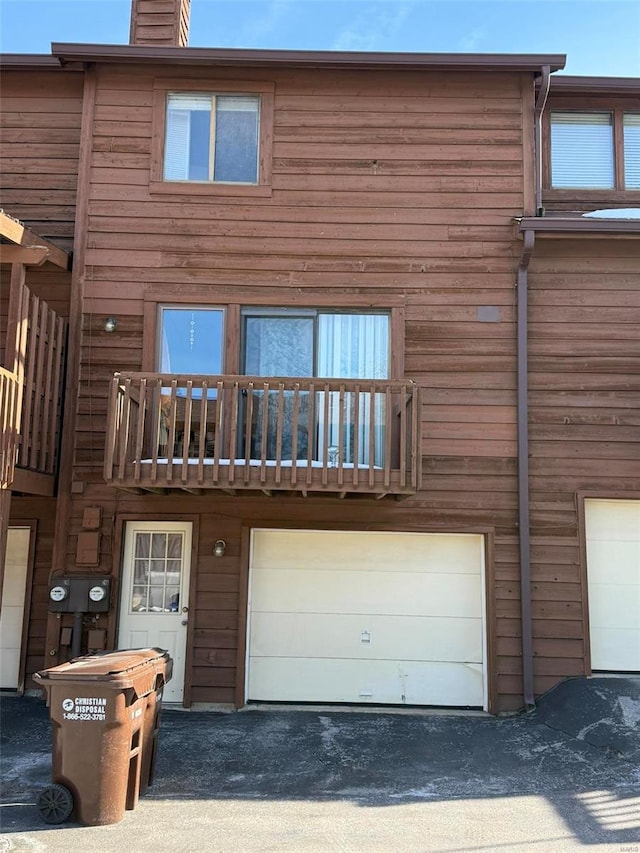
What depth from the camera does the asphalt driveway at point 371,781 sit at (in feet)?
13.8

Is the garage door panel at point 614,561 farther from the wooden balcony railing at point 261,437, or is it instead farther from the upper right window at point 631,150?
the upper right window at point 631,150

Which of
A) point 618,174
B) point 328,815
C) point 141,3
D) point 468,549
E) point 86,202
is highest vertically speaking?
point 141,3

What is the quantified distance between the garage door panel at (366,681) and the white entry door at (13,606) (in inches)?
100

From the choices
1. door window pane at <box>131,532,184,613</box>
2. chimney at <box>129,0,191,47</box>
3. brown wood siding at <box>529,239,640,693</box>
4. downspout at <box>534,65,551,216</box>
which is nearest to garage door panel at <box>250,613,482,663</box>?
brown wood siding at <box>529,239,640,693</box>

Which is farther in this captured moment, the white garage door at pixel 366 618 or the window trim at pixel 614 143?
the window trim at pixel 614 143

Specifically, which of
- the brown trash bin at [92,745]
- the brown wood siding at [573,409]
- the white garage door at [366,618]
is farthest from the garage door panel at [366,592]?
the brown trash bin at [92,745]

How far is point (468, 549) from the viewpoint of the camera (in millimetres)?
7652

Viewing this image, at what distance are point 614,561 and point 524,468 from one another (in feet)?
4.47

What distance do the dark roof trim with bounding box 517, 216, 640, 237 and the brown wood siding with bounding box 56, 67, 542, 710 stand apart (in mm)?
367

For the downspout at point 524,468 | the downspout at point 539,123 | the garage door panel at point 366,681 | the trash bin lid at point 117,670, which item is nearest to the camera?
the trash bin lid at point 117,670

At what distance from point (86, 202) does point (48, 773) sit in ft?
18.9

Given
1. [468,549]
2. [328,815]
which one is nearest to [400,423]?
[468,549]

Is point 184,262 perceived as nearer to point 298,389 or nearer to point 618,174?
point 298,389

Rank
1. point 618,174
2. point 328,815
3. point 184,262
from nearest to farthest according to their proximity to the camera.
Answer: point 328,815
point 184,262
point 618,174
